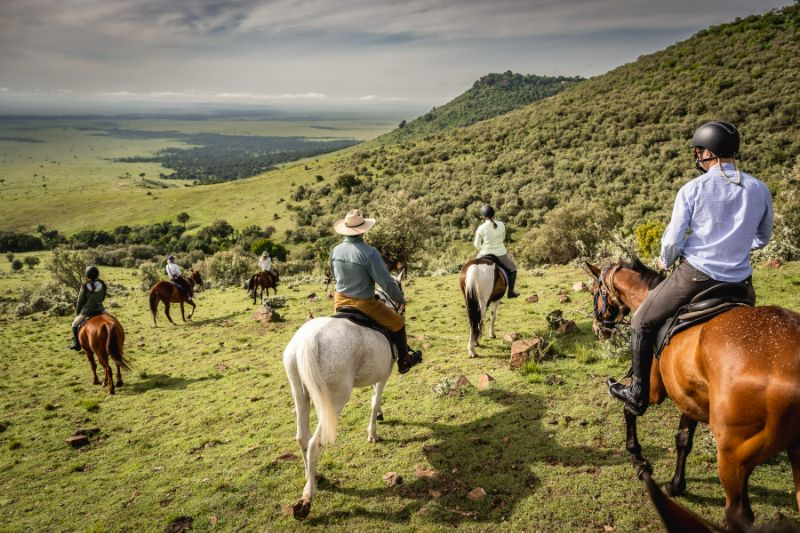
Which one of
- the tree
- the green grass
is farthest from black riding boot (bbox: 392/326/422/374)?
the tree

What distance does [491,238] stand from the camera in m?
10.8

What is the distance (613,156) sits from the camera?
147 feet

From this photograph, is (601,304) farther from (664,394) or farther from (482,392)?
(482,392)

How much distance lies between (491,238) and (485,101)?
155m

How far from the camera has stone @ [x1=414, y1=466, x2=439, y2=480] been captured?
591cm

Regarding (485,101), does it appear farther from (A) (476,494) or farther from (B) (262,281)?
(A) (476,494)

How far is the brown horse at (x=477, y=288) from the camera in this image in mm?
10391

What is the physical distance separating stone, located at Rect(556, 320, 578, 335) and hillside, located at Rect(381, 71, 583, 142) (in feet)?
404

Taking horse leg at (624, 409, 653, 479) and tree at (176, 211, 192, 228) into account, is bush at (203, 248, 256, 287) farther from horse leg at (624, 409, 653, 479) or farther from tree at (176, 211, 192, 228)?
tree at (176, 211, 192, 228)

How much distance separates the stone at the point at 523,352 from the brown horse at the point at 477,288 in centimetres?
127

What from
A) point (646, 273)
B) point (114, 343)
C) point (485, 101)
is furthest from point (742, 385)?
point (485, 101)

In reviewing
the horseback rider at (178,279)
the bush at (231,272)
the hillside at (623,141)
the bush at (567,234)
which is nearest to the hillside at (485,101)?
the hillside at (623,141)

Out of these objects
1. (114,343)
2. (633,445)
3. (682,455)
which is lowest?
(114,343)

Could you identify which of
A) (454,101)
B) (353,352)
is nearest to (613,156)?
(353,352)
